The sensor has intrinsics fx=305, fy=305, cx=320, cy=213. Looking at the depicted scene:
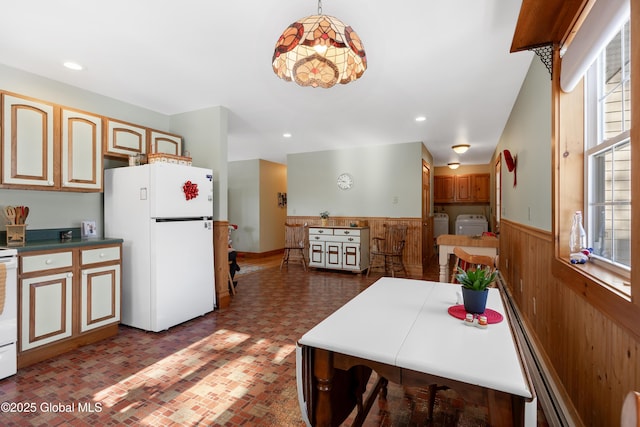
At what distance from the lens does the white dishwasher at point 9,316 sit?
2.15m

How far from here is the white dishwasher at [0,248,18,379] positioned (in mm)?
2148

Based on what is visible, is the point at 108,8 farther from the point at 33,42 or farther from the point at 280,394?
the point at 280,394

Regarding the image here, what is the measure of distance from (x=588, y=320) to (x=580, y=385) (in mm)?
364

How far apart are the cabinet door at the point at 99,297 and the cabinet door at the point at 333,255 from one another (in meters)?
3.70

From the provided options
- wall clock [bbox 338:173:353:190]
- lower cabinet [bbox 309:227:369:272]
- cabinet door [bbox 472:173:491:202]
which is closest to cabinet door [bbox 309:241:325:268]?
lower cabinet [bbox 309:227:369:272]

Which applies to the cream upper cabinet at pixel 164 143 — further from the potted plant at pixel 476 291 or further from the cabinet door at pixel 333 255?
the potted plant at pixel 476 291

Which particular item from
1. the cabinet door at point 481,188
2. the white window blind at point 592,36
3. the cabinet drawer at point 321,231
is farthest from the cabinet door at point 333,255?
the cabinet door at point 481,188

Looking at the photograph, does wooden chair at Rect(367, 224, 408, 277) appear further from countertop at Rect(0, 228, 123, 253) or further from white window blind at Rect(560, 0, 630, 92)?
countertop at Rect(0, 228, 123, 253)

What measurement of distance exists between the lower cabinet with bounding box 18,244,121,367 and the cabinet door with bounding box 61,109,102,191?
2.31ft

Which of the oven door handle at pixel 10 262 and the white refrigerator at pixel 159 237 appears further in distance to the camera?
the white refrigerator at pixel 159 237

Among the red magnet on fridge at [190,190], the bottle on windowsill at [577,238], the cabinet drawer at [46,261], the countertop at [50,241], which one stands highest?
the red magnet on fridge at [190,190]

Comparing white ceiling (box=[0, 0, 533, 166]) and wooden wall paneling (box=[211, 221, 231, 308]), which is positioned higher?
white ceiling (box=[0, 0, 533, 166])

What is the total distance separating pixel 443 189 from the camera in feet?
29.9

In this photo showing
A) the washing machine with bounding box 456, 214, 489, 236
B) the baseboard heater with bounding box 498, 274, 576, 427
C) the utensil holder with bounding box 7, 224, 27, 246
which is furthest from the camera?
the washing machine with bounding box 456, 214, 489, 236
